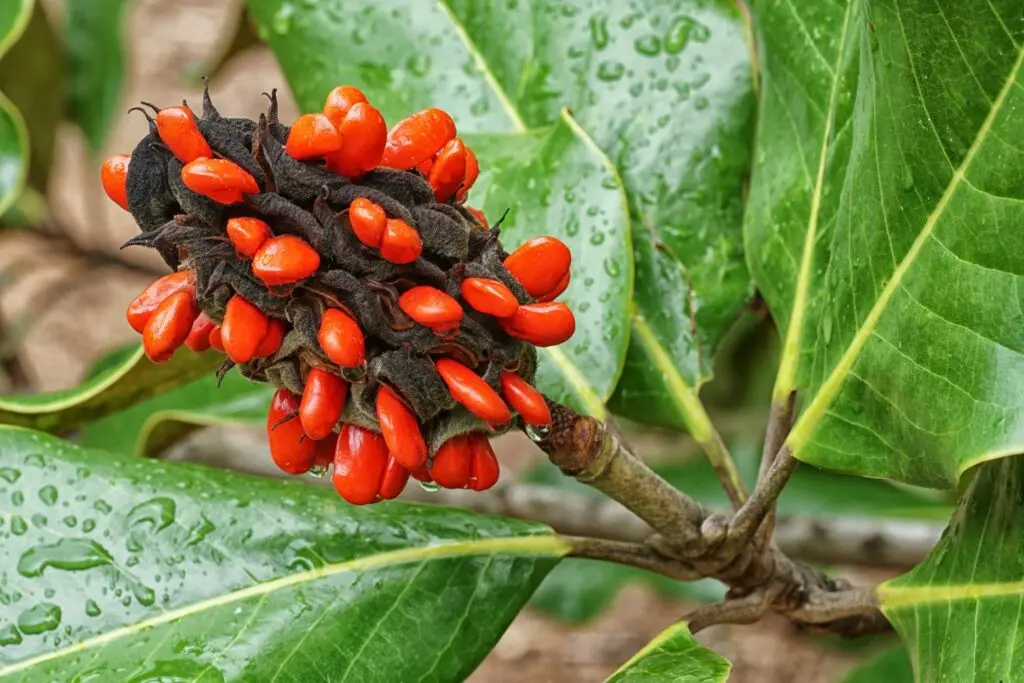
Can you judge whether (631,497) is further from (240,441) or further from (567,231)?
(240,441)

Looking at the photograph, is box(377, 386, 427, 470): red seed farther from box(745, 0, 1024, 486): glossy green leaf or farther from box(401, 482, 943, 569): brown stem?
box(401, 482, 943, 569): brown stem

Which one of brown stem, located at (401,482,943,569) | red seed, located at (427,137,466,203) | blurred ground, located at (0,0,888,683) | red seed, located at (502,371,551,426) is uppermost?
red seed, located at (427,137,466,203)

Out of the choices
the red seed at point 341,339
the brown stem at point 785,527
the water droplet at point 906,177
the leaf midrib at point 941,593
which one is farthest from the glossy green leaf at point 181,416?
the water droplet at point 906,177

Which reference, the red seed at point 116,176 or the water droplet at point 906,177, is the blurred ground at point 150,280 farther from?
the water droplet at point 906,177

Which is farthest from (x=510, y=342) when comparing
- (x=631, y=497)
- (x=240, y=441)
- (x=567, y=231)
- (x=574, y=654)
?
(x=574, y=654)

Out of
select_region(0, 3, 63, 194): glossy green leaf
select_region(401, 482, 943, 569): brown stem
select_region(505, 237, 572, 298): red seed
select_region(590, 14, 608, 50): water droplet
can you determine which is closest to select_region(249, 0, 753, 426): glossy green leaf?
select_region(590, 14, 608, 50): water droplet

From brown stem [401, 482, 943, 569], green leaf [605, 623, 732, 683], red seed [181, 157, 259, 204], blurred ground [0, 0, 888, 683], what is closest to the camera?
red seed [181, 157, 259, 204]
